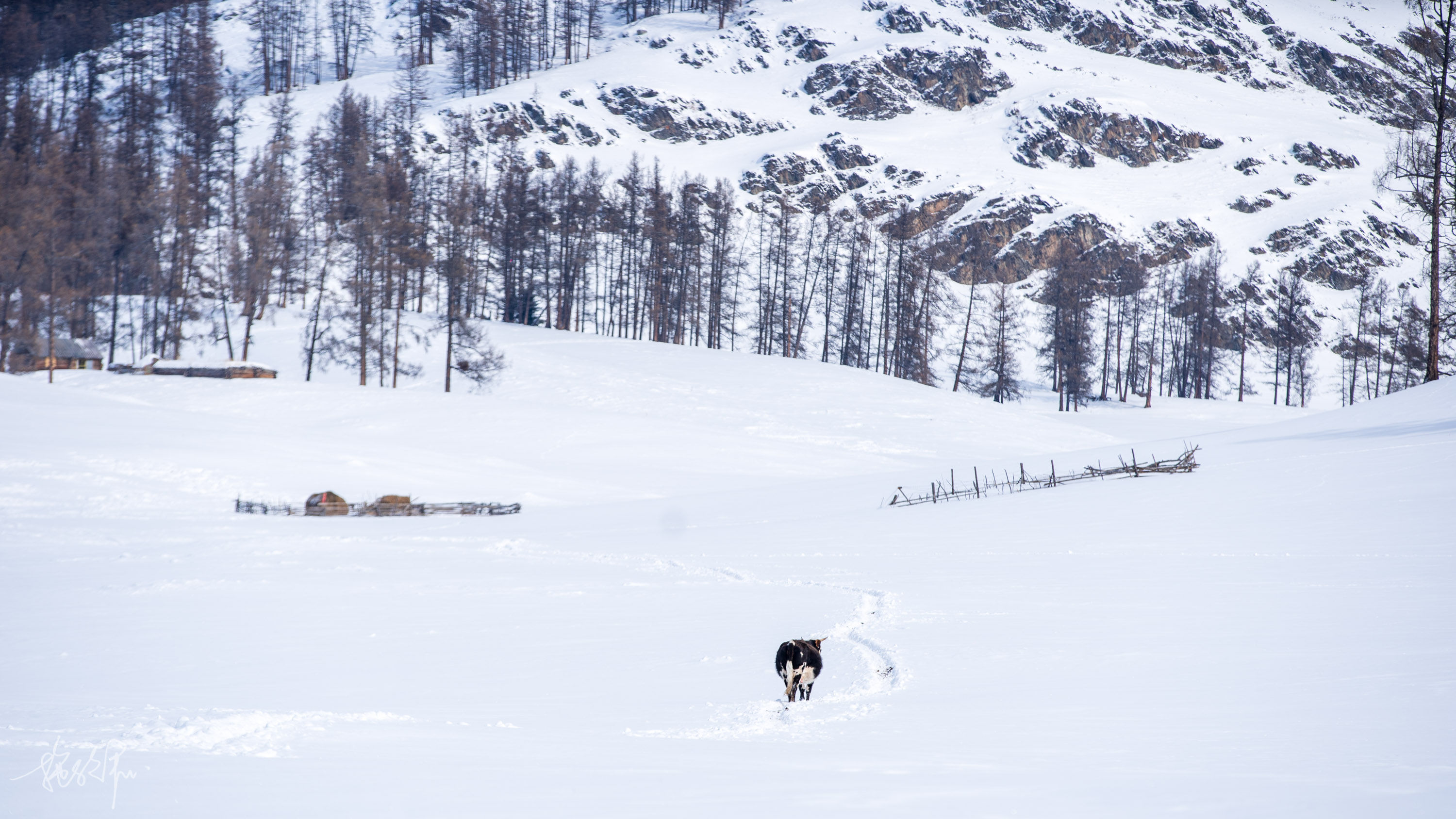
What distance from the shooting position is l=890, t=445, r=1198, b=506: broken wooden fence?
24.2 metres

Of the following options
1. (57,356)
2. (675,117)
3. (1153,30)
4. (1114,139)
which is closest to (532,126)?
(675,117)

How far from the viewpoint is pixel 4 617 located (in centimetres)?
1195

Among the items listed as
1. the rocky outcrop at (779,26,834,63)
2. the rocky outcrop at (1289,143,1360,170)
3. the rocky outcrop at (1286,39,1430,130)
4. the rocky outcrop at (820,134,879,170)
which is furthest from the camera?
the rocky outcrop at (779,26,834,63)

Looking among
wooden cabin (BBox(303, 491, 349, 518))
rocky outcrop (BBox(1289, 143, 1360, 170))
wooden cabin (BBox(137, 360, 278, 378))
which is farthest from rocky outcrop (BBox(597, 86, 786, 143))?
wooden cabin (BBox(303, 491, 349, 518))

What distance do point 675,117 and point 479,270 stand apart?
49318 mm

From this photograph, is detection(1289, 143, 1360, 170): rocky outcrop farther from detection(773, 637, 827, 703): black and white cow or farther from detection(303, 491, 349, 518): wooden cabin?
detection(773, 637, 827, 703): black and white cow

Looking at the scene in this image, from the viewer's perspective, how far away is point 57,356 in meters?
48.5

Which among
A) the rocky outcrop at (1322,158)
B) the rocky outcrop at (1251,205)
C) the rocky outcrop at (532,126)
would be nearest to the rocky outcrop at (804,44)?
the rocky outcrop at (532,126)

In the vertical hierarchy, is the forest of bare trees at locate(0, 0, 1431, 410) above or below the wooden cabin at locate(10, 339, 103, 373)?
above

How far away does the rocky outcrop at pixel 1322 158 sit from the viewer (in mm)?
96500

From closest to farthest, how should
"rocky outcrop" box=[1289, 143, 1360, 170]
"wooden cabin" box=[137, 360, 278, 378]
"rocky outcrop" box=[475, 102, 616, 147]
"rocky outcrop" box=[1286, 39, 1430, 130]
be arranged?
"wooden cabin" box=[137, 360, 278, 378] → "rocky outcrop" box=[475, 102, 616, 147] → "rocky outcrop" box=[1289, 143, 1360, 170] → "rocky outcrop" box=[1286, 39, 1430, 130]

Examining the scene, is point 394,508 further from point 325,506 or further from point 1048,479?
point 1048,479

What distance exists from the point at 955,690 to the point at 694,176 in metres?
88.6
